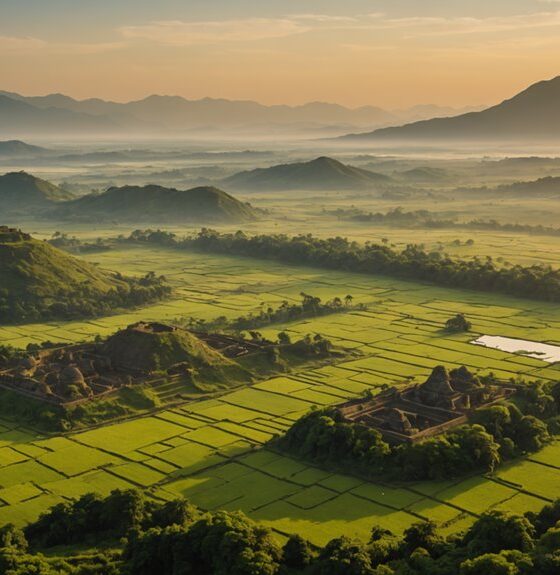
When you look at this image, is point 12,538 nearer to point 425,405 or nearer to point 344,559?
point 344,559

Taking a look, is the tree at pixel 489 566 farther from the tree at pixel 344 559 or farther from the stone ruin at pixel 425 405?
the stone ruin at pixel 425 405

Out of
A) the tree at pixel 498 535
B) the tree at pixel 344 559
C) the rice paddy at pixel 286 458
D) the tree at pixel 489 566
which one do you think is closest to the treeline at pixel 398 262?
the rice paddy at pixel 286 458

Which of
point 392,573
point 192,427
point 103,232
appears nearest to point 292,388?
point 192,427

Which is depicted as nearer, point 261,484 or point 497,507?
point 497,507

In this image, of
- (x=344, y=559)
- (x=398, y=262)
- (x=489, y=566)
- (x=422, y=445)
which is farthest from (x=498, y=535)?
(x=398, y=262)

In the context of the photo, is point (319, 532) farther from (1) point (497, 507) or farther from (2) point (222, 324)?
(2) point (222, 324)

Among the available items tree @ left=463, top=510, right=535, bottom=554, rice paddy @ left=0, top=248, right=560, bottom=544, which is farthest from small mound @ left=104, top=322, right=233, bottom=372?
tree @ left=463, top=510, right=535, bottom=554
